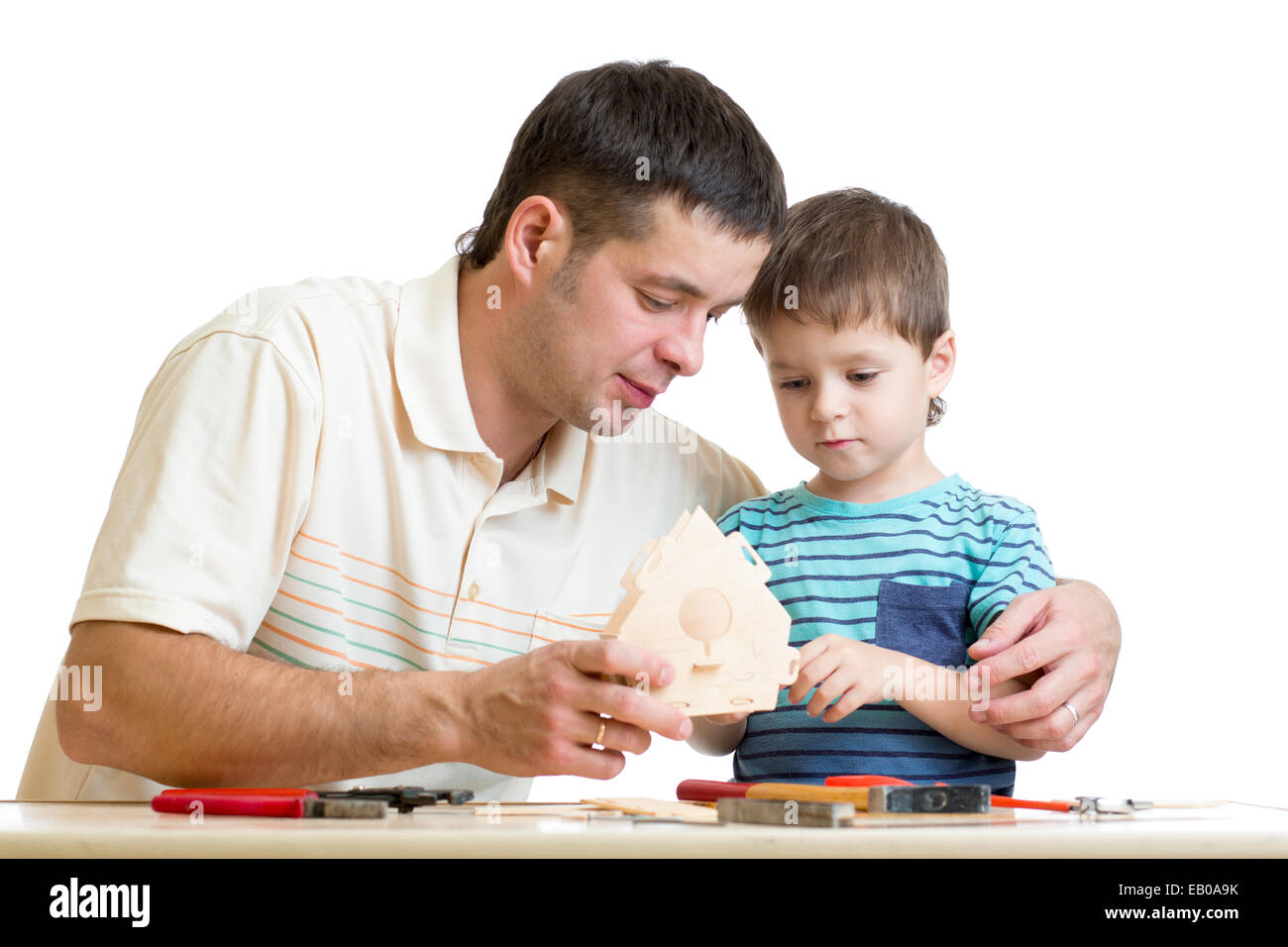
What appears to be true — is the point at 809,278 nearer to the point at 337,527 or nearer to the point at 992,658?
the point at 992,658

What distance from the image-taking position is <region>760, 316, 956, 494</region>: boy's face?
1.94 metres

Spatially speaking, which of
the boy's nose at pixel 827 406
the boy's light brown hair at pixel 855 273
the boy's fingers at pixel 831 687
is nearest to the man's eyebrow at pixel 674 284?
the boy's light brown hair at pixel 855 273

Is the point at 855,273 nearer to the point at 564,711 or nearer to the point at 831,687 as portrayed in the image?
the point at 831,687

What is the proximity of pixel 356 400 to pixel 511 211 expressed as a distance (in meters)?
0.47

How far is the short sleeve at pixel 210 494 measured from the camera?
1.62 m

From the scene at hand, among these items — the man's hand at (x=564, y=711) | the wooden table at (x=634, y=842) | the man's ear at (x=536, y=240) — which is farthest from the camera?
the man's ear at (x=536, y=240)

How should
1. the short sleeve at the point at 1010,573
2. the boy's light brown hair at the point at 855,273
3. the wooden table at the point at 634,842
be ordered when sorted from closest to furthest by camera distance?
1. the wooden table at the point at 634,842
2. the short sleeve at the point at 1010,573
3. the boy's light brown hair at the point at 855,273

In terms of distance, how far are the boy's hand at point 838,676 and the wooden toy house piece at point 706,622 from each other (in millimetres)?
135

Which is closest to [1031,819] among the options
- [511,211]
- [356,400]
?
[356,400]

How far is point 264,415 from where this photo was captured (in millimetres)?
1789

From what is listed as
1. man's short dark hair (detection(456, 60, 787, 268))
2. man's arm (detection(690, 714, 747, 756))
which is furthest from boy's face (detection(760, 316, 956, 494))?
man's arm (detection(690, 714, 747, 756))
